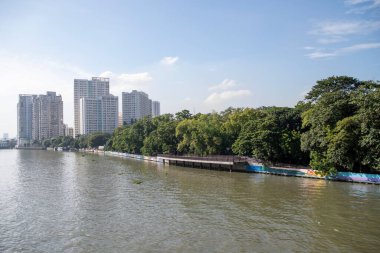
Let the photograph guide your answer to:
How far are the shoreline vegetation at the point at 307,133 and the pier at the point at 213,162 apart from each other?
168cm

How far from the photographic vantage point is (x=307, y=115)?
4609cm

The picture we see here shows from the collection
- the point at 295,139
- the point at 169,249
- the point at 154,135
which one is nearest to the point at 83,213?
the point at 169,249

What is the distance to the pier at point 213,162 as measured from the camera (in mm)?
54438

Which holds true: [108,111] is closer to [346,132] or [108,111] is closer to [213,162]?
[213,162]

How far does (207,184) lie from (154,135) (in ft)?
140

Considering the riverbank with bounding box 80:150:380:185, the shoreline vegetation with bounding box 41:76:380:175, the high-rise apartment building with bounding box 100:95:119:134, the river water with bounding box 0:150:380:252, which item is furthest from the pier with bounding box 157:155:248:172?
the high-rise apartment building with bounding box 100:95:119:134

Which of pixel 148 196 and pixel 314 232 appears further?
pixel 148 196

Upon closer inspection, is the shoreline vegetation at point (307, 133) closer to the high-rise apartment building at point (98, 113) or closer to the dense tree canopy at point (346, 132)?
the dense tree canopy at point (346, 132)

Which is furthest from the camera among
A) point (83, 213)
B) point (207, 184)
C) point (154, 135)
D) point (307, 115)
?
point (154, 135)

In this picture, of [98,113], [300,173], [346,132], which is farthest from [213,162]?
[98,113]

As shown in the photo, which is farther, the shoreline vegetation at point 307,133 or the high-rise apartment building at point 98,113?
the high-rise apartment building at point 98,113

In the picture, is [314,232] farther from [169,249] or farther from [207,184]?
[207,184]

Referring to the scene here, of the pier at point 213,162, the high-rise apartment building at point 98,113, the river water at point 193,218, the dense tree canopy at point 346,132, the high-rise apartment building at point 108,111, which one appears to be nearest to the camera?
the river water at point 193,218

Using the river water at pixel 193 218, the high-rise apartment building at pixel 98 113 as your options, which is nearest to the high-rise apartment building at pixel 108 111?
the high-rise apartment building at pixel 98 113
